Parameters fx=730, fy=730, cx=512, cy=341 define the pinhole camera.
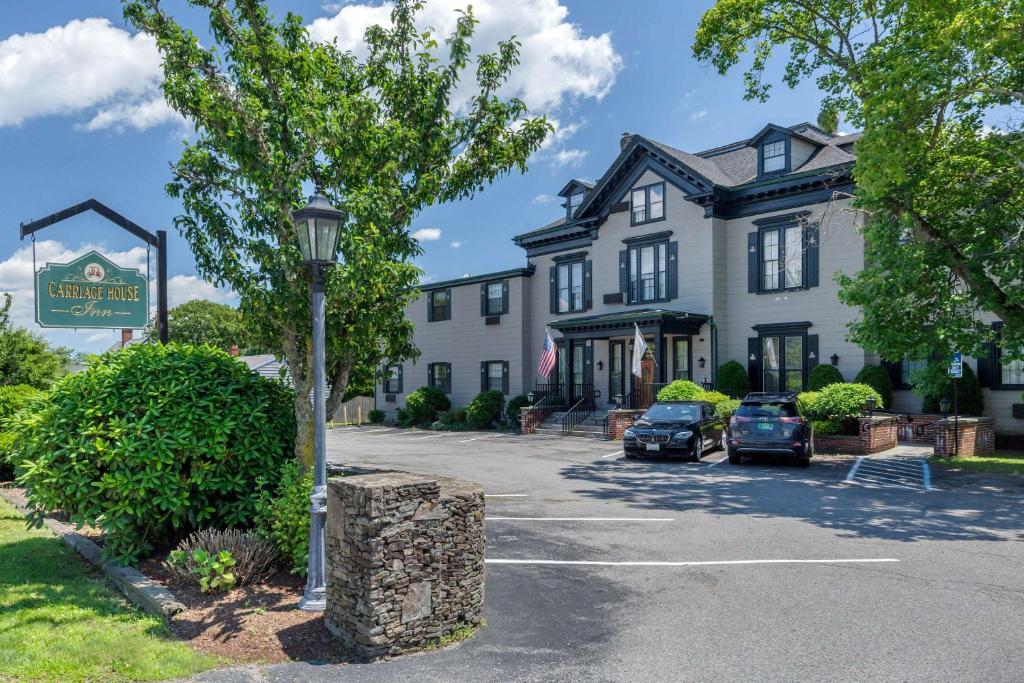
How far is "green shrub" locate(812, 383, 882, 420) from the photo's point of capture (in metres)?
19.5

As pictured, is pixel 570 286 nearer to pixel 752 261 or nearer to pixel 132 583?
pixel 752 261

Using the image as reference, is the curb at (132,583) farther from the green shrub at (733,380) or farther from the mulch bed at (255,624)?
the green shrub at (733,380)

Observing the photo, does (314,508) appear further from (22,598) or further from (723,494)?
(723,494)

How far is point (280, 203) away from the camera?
859 centimetres

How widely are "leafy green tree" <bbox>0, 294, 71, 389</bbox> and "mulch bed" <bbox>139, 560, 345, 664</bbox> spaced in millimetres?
13662

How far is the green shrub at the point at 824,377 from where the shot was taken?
2247 centimetres

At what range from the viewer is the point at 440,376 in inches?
1449

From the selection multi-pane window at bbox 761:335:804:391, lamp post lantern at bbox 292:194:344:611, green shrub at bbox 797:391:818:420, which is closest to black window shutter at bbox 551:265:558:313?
multi-pane window at bbox 761:335:804:391

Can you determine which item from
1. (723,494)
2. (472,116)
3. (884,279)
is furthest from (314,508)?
(884,279)

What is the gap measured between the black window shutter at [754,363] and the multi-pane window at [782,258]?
184 cm

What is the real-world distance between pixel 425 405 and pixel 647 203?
1388 centimetres

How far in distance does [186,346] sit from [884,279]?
15039mm

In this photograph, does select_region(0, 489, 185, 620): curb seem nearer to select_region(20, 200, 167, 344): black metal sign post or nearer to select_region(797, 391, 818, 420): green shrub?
select_region(20, 200, 167, 344): black metal sign post

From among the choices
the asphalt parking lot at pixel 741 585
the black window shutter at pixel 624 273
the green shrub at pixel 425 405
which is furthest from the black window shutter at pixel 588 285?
the asphalt parking lot at pixel 741 585
